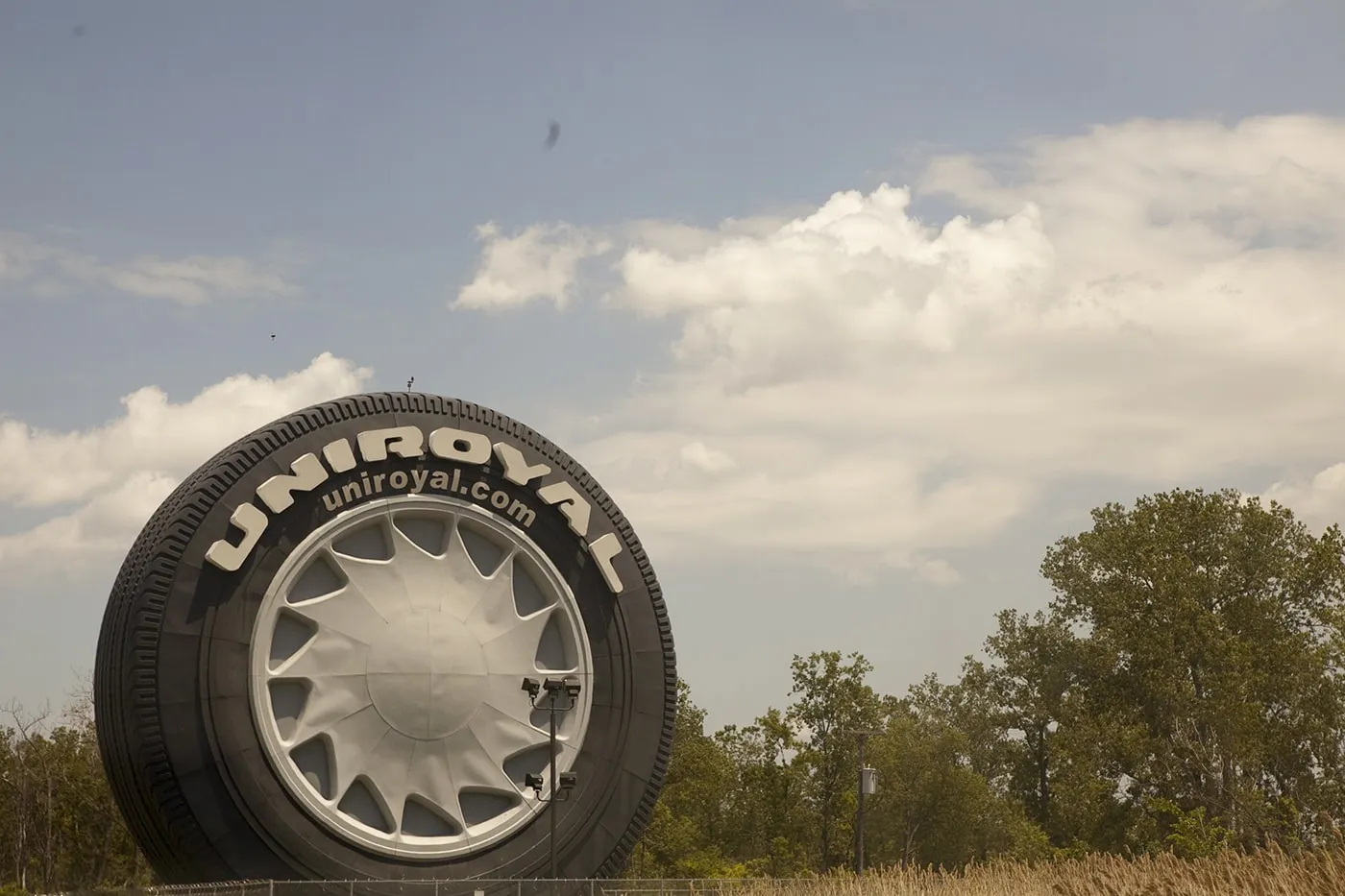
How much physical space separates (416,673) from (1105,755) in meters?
50.3

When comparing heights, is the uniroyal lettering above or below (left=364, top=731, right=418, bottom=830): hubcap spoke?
above

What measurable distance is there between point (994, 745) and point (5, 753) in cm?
5177

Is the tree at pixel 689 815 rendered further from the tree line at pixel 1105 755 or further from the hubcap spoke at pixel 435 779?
the hubcap spoke at pixel 435 779

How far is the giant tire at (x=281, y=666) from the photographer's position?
2305cm

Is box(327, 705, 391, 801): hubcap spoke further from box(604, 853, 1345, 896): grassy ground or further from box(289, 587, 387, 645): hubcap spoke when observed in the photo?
box(604, 853, 1345, 896): grassy ground

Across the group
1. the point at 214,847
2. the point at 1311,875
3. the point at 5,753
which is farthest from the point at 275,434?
the point at 5,753

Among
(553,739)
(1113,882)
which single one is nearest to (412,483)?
(553,739)

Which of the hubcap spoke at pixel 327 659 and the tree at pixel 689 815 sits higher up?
the hubcap spoke at pixel 327 659

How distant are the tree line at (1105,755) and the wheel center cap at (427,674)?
1537 inches

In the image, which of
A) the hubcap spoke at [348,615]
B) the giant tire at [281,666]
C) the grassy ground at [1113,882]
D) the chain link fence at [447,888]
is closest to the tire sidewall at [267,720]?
the giant tire at [281,666]

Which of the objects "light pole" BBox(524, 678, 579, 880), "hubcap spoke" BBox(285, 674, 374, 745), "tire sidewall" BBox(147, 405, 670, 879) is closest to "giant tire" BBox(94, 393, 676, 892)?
"tire sidewall" BBox(147, 405, 670, 879)

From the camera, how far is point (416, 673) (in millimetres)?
24688

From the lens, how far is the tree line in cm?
6431

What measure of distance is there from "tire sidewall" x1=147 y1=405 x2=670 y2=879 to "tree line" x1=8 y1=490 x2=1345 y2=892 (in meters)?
37.5
